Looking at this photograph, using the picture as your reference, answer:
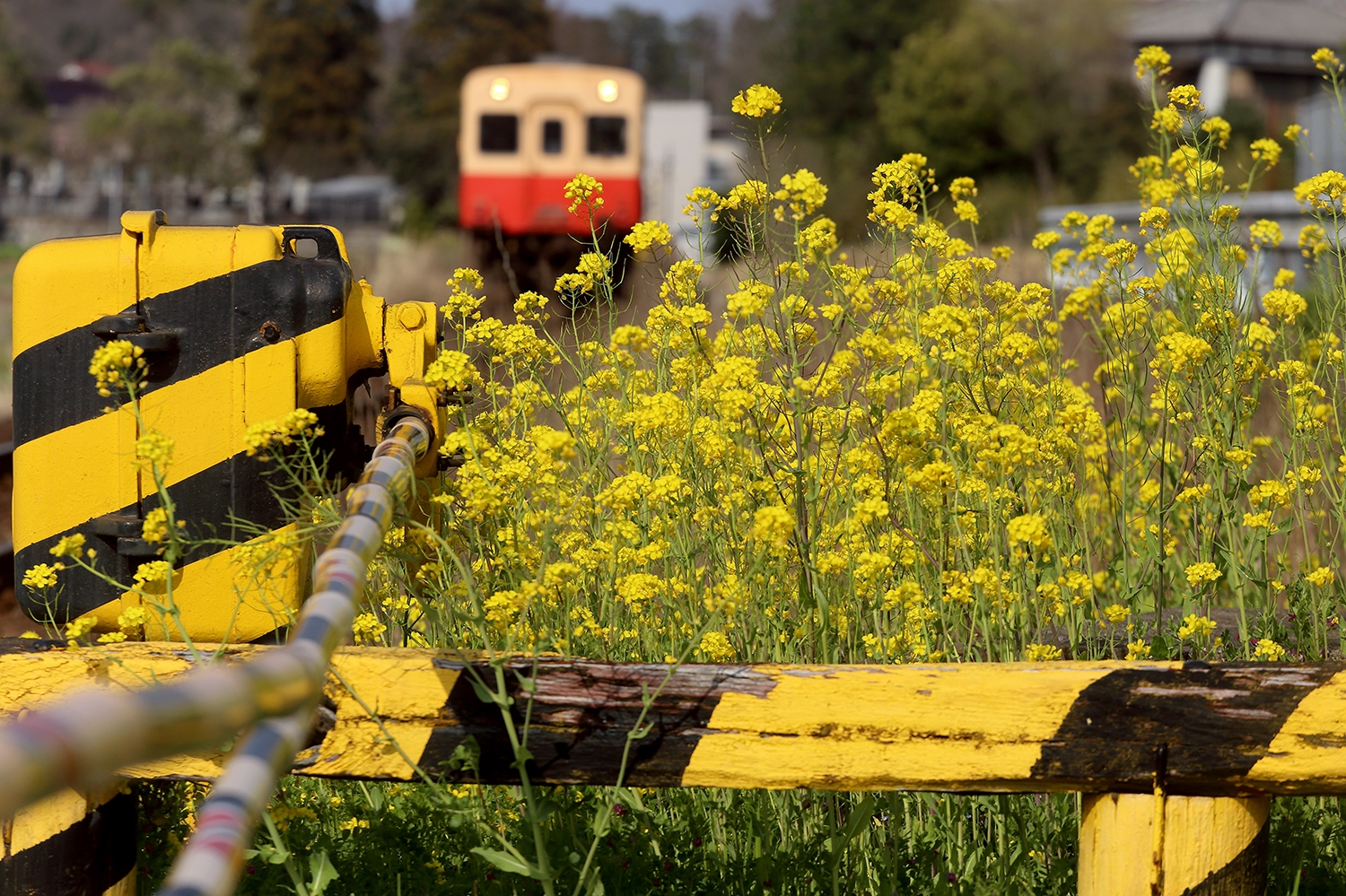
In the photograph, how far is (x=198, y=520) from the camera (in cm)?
211

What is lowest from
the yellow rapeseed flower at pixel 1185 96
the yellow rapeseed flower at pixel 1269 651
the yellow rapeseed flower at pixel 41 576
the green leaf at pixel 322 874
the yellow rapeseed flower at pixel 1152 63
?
the green leaf at pixel 322 874

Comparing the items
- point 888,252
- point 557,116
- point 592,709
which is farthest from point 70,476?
point 557,116

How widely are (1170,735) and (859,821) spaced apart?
470 millimetres

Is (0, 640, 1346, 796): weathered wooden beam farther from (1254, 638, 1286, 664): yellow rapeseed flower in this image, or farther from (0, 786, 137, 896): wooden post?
(1254, 638, 1286, 664): yellow rapeseed flower

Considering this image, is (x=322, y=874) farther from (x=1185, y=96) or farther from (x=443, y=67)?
(x=443, y=67)

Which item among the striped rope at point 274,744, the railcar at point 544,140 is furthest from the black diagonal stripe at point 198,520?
the railcar at point 544,140

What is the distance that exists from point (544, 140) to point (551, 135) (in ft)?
0.35

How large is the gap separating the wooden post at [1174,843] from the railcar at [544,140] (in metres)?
15.4

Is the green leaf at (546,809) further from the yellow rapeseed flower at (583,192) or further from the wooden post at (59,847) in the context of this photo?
the yellow rapeseed flower at (583,192)

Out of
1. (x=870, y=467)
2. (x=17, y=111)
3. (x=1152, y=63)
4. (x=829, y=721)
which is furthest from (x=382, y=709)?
(x=17, y=111)

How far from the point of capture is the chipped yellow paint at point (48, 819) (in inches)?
73.9

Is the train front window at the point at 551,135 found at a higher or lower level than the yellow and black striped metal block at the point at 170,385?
higher

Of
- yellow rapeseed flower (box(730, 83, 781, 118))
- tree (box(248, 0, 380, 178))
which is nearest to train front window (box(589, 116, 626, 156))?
yellow rapeseed flower (box(730, 83, 781, 118))

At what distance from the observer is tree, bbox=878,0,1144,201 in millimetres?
34031
